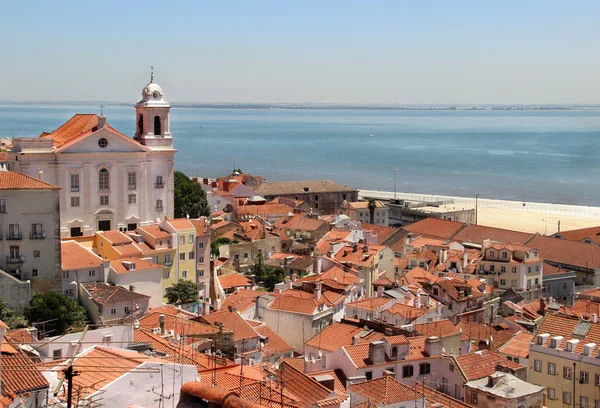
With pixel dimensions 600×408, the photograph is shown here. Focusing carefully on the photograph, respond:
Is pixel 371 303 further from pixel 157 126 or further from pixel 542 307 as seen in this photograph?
pixel 157 126

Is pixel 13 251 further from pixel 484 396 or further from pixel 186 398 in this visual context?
pixel 186 398

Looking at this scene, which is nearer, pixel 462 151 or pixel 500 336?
pixel 500 336

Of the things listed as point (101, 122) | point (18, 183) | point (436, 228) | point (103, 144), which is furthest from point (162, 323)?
point (436, 228)

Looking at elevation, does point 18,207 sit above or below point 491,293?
above

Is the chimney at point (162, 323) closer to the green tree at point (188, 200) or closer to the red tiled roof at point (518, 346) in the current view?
the red tiled roof at point (518, 346)

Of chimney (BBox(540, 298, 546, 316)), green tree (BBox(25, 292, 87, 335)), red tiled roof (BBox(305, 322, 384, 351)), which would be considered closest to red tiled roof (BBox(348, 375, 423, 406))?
red tiled roof (BBox(305, 322, 384, 351))

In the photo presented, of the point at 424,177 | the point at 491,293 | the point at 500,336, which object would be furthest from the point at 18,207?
the point at 424,177
